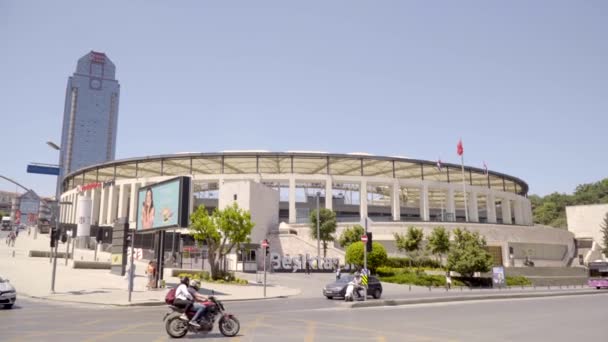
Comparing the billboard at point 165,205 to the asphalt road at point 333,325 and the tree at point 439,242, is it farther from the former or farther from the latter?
the tree at point 439,242

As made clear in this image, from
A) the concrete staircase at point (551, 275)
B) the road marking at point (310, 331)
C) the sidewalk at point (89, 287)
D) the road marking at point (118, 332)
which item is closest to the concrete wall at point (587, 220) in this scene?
the concrete staircase at point (551, 275)

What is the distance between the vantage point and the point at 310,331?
13.2 metres

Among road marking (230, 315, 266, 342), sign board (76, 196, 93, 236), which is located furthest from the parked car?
sign board (76, 196, 93, 236)

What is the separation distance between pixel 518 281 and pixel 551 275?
11.0 metres

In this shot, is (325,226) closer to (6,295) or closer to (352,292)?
(352,292)

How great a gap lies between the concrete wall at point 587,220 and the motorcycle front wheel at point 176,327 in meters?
98.4

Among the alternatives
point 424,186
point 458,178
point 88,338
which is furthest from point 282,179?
point 88,338

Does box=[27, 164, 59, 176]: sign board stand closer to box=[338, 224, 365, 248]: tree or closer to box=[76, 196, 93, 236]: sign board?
box=[338, 224, 365, 248]: tree

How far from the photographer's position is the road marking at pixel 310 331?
11.7 m

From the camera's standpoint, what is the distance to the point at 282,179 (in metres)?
71.6

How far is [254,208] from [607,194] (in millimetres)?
116796

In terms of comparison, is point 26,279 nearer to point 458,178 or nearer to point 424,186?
point 424,186

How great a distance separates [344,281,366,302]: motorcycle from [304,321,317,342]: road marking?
925 cm

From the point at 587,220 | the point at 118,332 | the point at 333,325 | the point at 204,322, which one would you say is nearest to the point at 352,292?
the point at 333,325
